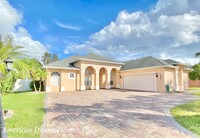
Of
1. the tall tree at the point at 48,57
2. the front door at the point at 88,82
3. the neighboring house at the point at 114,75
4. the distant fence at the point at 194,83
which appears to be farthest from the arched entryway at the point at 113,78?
the tall tree at the point at 48,57

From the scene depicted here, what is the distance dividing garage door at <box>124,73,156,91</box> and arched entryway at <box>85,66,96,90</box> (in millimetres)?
6075

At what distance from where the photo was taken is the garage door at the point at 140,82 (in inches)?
875

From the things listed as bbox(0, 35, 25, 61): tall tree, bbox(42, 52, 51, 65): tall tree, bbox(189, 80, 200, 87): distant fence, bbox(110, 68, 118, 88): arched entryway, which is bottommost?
bbox(189, 80, 200, 87): distant fence

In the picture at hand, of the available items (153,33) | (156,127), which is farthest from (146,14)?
(156,127)

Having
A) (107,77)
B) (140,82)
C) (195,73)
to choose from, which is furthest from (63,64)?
(195,73)

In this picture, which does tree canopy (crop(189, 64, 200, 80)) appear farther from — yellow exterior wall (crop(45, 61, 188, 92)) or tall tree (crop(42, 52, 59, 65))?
tall tree (crop(42, 52, 59, 65))

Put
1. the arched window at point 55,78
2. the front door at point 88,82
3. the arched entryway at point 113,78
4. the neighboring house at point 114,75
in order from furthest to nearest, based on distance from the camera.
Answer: the arched entryway at point 113,78 → the front door at point 88,82 → the arched window at point 55,78 → the neighboring house at point 114,75

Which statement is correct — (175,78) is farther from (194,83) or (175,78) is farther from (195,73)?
(194,83)

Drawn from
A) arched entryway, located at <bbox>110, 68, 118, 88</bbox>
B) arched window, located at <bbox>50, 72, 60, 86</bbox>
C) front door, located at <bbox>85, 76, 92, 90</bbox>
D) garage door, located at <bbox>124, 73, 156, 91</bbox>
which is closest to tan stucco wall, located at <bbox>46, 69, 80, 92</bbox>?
arched window, located at <bbox>50, 72, 60, 86</bbox>

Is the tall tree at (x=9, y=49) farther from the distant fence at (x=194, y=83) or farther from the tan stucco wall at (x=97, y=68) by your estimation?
the distant fence at (x=194, y=83)

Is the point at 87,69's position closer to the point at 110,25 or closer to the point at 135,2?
the point at 110,25

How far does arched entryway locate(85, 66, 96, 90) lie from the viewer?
86.1 ft

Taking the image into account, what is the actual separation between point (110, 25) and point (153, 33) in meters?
6.82

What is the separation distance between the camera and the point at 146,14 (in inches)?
702
